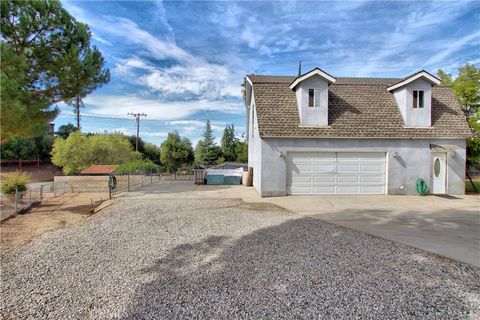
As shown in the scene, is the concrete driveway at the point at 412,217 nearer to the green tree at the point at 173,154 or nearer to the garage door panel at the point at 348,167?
the garage door panel at the point at 348,167

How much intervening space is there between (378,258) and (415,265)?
1.95 ft

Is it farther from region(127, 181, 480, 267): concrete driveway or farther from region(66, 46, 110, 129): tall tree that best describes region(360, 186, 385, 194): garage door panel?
region(66, 46, 110, 129): tall tree

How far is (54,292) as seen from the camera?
3.62 metres

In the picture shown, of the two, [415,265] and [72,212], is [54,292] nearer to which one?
[415,265]

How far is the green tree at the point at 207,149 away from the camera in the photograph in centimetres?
4038

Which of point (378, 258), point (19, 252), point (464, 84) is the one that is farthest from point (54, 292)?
point (464, 84)

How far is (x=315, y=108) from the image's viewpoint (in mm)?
12016

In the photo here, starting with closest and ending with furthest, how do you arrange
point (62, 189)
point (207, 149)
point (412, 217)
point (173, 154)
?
point (412, 217), point (62, 189), point (173, 154), point (207, 149)

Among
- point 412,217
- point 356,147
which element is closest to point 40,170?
point 356,147

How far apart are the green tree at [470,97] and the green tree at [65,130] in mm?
53269

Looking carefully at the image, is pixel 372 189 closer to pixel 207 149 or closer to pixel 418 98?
pixel 418 98

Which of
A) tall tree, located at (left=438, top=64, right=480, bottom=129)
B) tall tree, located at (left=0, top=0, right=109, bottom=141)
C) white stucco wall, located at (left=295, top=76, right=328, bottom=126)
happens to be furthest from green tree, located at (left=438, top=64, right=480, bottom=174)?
tall tree, located at (left=0, top=0, right=109, bottom=141)

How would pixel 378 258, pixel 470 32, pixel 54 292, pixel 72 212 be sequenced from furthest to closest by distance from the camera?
pixel 470 32, pixel 72 212, pixel 378 258, pixel 54 292

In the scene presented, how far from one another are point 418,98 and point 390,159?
372cm
